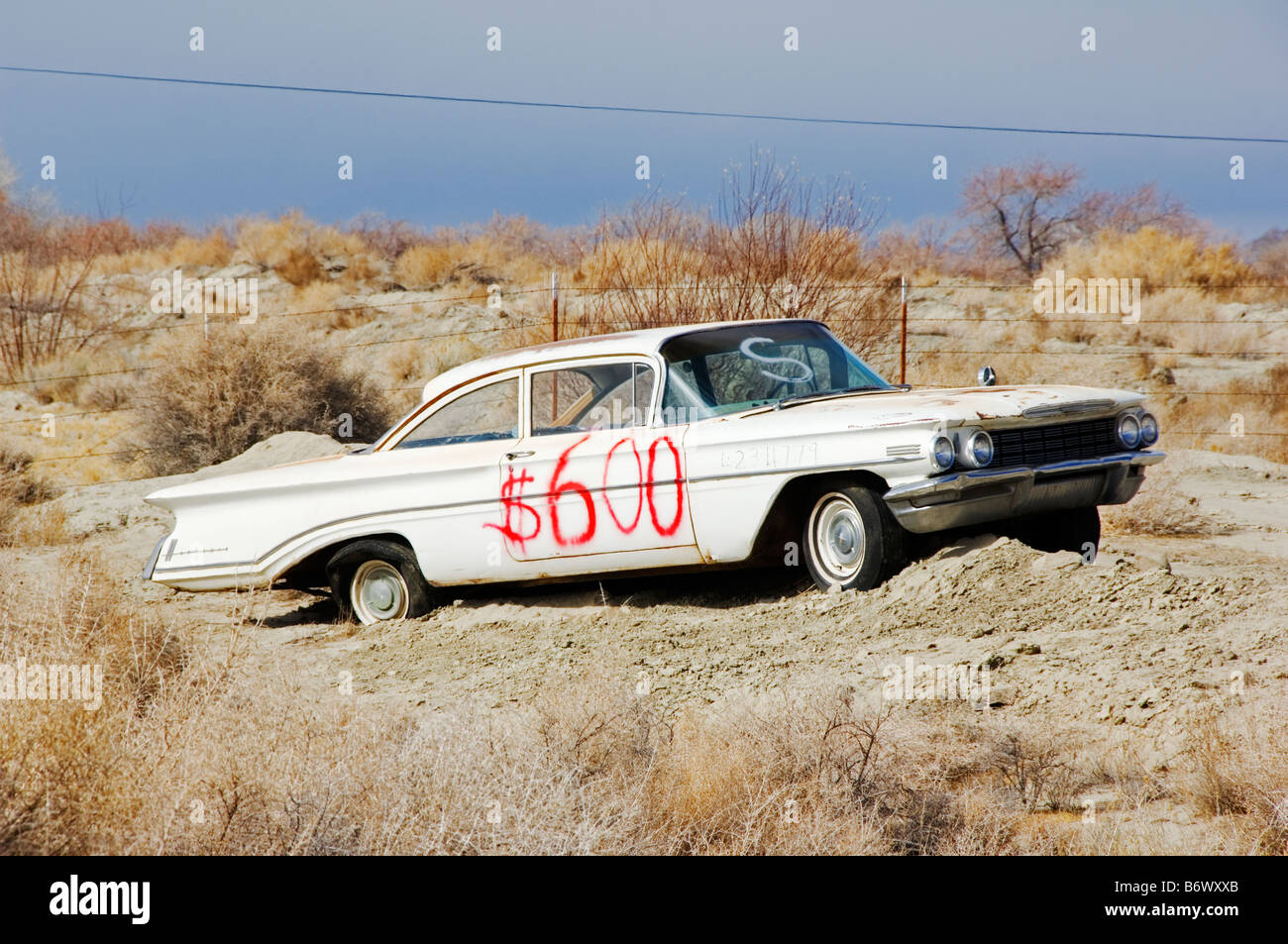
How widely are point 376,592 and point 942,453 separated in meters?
3.80

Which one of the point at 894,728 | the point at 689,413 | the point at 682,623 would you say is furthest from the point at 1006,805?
the point at 689,413

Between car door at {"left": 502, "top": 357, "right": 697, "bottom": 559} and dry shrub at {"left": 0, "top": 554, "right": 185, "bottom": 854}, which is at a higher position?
car door at {"left": 502, "top": 357, "right": 697, "bottom": 559}

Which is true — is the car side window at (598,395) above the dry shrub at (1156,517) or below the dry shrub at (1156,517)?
above

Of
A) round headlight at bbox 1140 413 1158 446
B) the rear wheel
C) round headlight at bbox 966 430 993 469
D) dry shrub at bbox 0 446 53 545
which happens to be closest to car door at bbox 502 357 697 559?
the rear wheel

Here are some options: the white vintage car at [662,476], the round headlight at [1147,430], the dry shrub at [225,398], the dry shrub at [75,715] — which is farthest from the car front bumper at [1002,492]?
the dry shrub at [225,398]

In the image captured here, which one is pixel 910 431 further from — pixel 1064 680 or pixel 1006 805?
pixel 1006 805

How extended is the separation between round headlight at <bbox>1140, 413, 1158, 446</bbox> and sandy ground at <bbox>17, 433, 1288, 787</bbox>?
645 mm

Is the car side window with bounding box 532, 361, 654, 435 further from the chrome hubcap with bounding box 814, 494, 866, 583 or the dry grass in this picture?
the dry grass

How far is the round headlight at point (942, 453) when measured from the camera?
7.05m

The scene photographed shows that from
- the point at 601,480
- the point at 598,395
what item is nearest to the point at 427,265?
the point at 598,395

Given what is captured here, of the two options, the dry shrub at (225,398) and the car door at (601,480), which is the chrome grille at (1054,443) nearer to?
the car door at (601,480)

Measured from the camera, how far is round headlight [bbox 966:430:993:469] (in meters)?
7.10

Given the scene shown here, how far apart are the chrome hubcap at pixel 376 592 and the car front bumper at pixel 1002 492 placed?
3.28m

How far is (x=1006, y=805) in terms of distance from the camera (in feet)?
17.9
